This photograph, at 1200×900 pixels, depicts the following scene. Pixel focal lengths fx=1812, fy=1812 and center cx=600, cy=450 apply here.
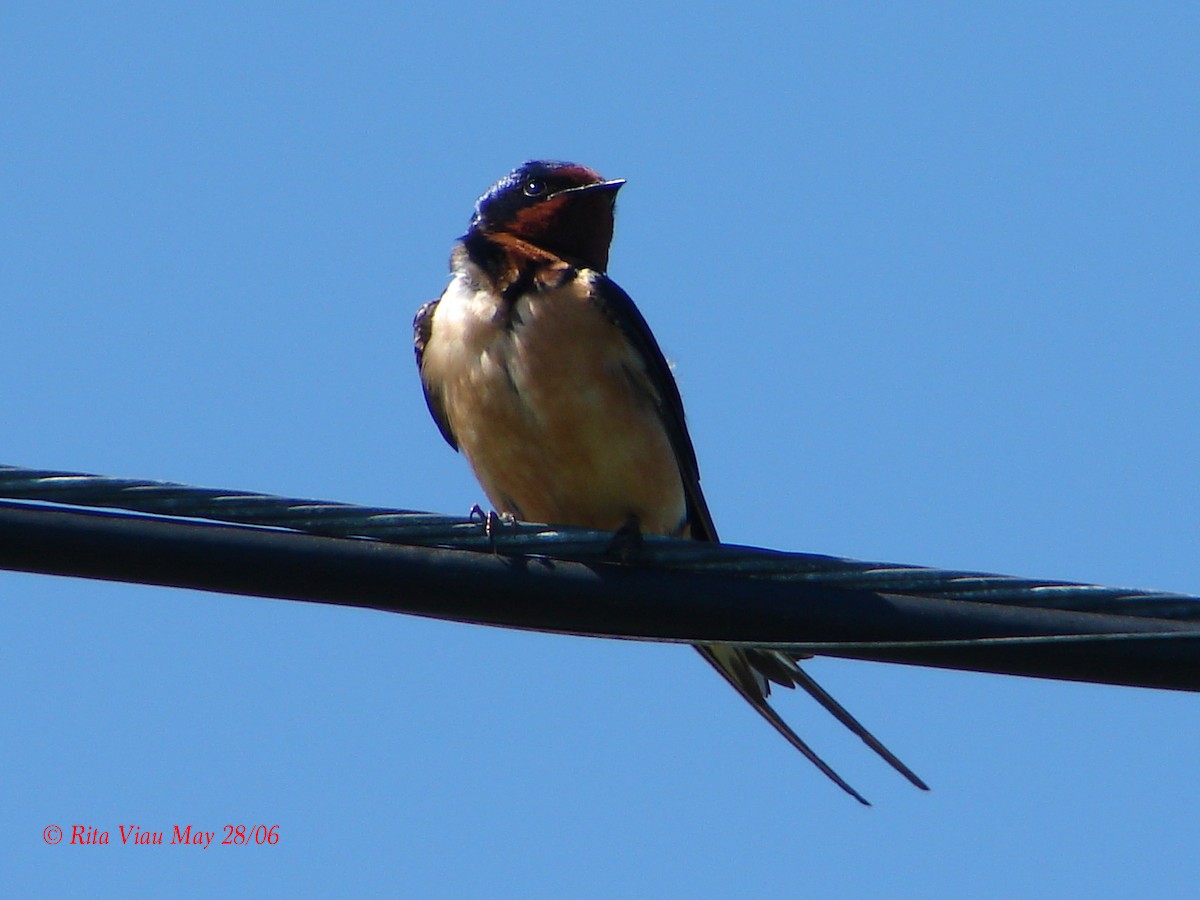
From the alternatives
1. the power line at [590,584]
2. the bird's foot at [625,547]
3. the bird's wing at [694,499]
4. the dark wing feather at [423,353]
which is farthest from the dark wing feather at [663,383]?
the power line at [590,584]

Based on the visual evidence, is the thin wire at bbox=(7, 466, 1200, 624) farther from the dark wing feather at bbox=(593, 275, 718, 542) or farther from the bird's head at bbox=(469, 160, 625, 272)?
the bird's head at bbox=(469, 160, 625, 272)

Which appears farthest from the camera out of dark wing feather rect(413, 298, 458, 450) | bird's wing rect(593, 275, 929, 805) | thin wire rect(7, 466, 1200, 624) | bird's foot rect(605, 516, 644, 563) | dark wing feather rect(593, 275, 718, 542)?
dark wing feather rect(413, 298, 458, 450)

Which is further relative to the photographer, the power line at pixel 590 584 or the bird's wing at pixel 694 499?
the bird's wing at pixel 694 499

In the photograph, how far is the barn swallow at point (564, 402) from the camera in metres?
4.96

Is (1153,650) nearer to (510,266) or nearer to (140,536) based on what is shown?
(140,536)

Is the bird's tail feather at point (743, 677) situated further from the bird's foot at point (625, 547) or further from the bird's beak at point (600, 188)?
the bird's beak at point (600, 188)

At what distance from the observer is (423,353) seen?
18.1 ft

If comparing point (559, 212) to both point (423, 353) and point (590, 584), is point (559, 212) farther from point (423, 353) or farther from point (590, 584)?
point (590, 584)

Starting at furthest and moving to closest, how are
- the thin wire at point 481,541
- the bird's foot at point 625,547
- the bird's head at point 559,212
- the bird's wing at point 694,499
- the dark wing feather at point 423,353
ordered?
1. the bird's head at point 559,212
2. the dark wing feather at point 423,353
3. the bird's wing at point 694,499
4. the bird's foot at point 625,547
5. the thin wire at point 481,541

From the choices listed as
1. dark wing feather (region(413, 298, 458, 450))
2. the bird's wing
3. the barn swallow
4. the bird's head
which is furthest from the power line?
the bird's head

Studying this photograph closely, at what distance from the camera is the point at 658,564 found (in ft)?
11.0

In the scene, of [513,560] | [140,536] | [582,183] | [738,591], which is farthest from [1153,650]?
[582,183]

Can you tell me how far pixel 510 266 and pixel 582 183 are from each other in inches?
32.9

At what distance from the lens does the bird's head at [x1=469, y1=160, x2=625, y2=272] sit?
5.89 meters
